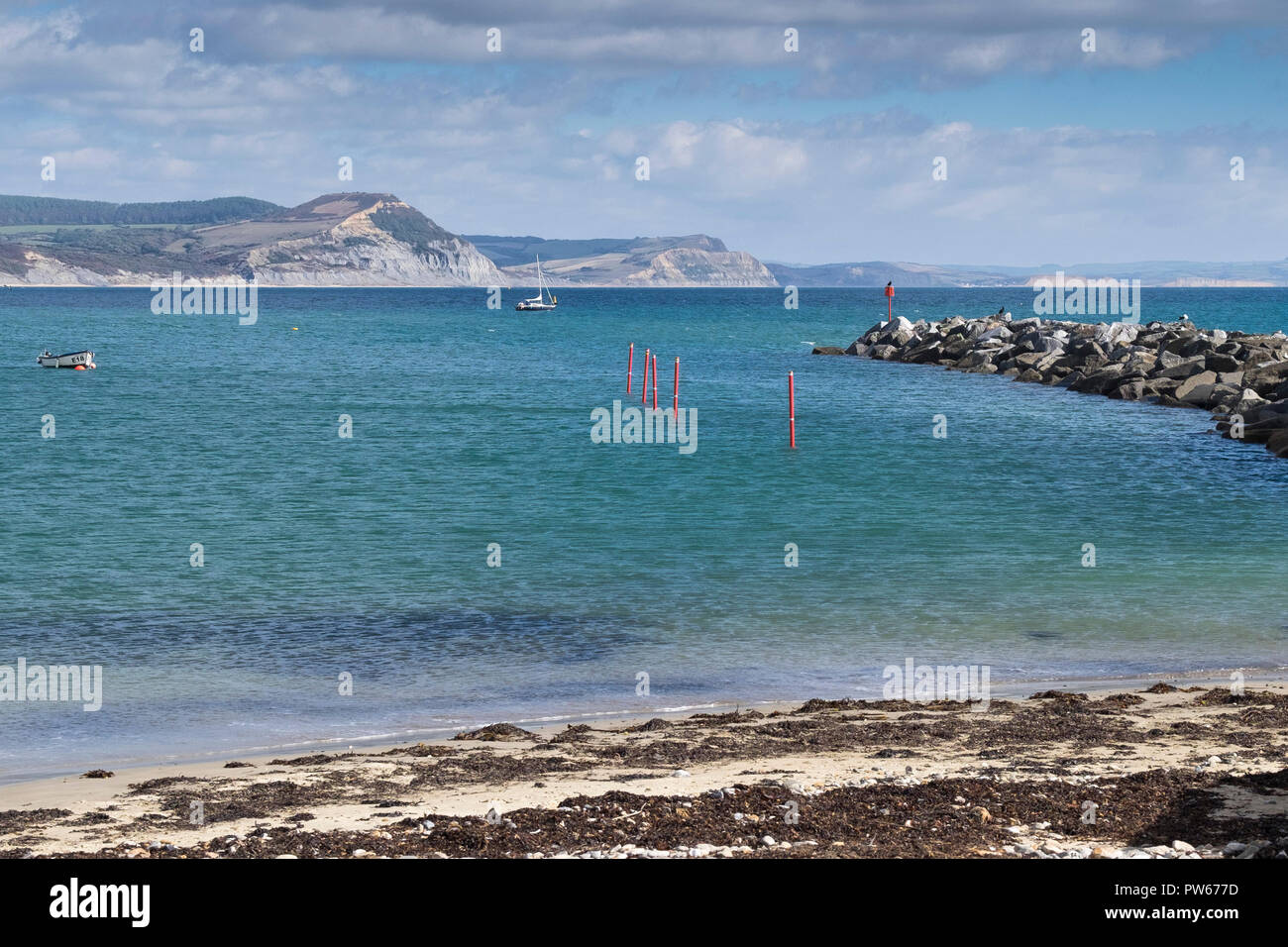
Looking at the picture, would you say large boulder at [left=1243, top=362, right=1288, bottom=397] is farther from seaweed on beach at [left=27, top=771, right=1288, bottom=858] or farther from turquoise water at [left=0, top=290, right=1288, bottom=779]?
seaweed on beach at [left=27, top=771, right=1288, bottom=858]

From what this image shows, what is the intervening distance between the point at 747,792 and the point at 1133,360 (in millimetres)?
55250

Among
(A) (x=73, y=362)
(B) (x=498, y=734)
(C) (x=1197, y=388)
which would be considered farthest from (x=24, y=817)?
(A) (x=73, y=362)

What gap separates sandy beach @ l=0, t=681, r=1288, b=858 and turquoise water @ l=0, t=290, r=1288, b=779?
73.9 inches

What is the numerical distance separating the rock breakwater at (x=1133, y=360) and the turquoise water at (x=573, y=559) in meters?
2.48

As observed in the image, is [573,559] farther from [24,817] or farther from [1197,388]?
[1197,388]

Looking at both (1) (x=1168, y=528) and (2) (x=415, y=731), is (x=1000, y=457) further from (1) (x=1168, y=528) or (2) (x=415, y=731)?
(2) (x=415, y=731)

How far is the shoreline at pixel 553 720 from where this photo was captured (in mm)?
12938

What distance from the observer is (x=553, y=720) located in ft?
48.1

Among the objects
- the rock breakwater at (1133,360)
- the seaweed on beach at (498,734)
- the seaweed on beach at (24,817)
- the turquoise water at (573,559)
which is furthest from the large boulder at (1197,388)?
the seaweed on beach at (24,817)

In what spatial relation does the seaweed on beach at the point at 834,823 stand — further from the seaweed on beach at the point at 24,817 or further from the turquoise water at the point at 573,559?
the turquoise water at the point at 573,559

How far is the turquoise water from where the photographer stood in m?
16.1

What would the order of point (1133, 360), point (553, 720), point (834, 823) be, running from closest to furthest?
point (834, 823) → point (553, 720) → point (1133, 360)

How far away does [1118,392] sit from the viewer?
5691cm

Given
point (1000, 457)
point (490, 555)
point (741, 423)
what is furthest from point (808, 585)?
point (741, 423)
